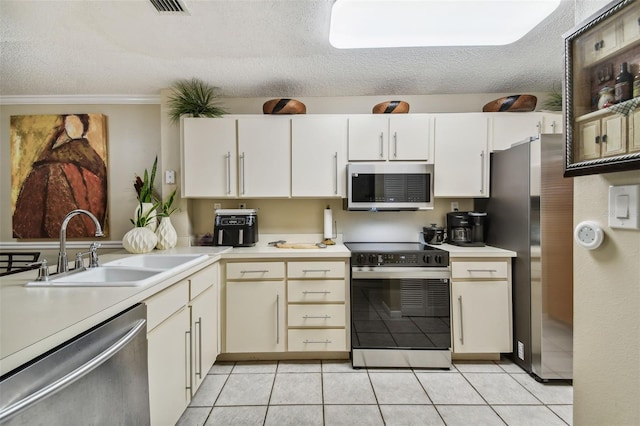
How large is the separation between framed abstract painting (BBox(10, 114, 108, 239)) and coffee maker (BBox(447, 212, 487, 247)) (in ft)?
10.9

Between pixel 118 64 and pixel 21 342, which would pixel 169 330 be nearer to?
pixel 21 342

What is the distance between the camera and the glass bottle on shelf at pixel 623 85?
69 cm

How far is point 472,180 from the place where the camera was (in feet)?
8.05

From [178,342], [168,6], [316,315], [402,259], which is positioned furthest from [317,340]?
[168,6]

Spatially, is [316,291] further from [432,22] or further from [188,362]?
[432,22]

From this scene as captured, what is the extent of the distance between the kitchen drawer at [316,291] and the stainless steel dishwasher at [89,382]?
3.79ft

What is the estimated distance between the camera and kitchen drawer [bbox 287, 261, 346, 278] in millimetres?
2193

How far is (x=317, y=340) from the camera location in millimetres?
2193

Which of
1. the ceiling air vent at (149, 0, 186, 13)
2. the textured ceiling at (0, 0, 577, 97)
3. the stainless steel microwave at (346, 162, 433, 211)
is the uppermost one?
the textured ceiling at (0, 0, 577, 97)

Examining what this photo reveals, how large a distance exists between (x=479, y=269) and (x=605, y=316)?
1.51 meters

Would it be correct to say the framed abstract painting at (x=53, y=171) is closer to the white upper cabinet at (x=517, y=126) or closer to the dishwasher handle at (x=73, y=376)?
the dishwasher handle at (x=73, y=376)

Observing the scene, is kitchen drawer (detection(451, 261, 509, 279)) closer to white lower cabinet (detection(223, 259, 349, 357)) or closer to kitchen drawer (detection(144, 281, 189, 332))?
white lower cabinet (detection(223, 259, 349, 357))

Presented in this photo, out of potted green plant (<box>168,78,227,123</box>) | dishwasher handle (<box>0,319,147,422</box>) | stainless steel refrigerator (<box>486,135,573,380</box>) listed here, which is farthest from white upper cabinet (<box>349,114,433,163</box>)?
dishwasher handle (<box>0,319,147,422</box>)

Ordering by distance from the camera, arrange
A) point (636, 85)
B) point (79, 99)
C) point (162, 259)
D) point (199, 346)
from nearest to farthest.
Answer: point (636, 85) < point (199, 346) < point (162, 259) < point (79, 99)
